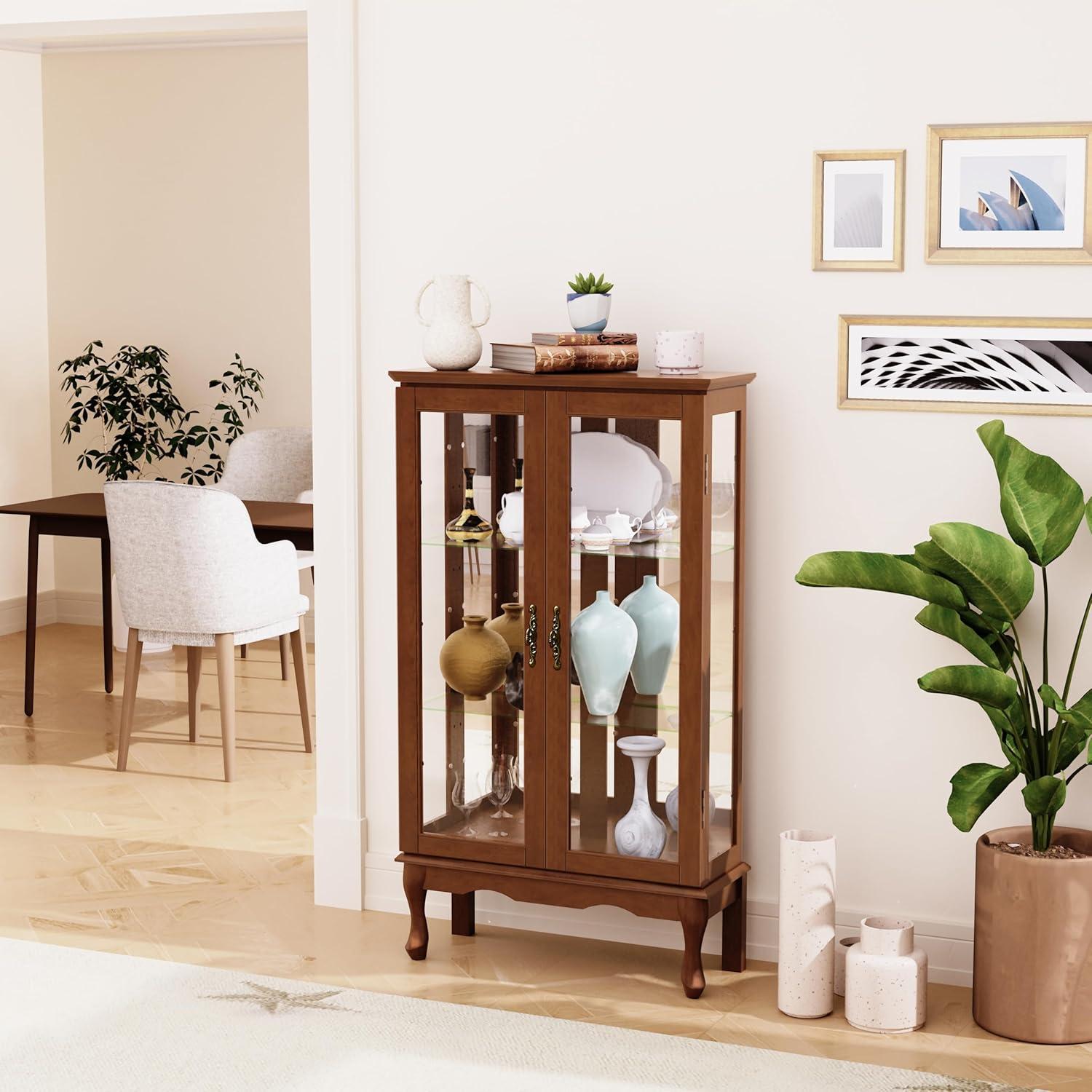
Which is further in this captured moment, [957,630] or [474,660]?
[474,660]

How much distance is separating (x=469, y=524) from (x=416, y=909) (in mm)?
998

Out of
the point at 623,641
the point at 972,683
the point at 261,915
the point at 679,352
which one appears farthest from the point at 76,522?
the point at 972,683

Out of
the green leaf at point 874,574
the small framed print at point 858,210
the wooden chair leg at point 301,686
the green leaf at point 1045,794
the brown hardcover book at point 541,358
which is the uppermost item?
the small framed print at point 858,210

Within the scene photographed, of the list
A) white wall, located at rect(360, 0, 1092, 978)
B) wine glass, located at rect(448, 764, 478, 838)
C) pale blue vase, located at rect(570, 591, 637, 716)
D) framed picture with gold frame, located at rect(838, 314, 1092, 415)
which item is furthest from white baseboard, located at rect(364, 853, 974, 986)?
framed picture with gold frame, located at rect(838, 314, 1092, 415)

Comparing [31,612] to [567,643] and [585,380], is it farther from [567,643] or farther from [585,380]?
[585,380]

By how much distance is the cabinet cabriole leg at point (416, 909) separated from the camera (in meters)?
4.00

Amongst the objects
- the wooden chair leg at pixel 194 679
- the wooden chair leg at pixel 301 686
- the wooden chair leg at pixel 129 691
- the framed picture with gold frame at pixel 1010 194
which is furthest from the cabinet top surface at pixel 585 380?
the wooden chair leg at pixel 194 679

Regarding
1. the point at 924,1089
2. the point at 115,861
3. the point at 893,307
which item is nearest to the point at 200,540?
the point at 115,861

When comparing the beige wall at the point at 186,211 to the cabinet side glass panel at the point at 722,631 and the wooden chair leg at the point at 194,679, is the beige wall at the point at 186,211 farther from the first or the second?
the cabinet side glass panel at the point at 722,631

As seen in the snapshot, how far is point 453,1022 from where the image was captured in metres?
3.64

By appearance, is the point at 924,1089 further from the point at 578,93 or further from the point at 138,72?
the point at 138,72

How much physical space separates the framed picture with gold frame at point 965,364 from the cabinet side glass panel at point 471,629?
0.88m

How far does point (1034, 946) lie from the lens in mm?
3492

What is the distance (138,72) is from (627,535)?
17.4 ft
